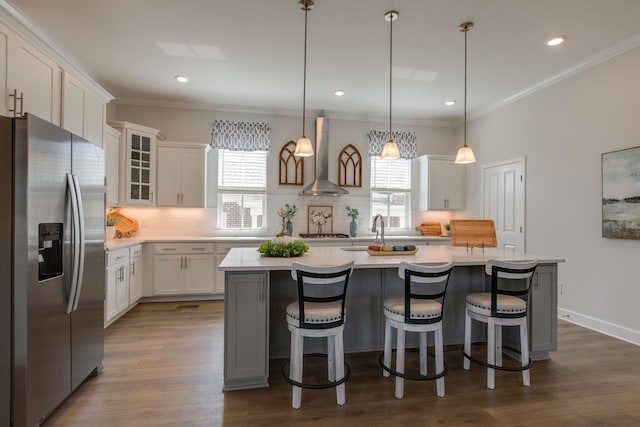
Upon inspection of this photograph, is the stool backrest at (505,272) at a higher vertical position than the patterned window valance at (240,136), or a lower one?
lower

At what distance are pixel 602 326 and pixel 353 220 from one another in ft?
11.2

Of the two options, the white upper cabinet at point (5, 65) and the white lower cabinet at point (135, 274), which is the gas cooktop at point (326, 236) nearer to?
the white lower cabinet at point (135, 274)

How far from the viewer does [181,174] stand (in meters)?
4.92

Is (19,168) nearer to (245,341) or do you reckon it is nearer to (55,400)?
(55,400)

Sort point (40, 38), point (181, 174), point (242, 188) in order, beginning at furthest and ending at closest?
point (242, 188), point (181, 174), point (40, 38)

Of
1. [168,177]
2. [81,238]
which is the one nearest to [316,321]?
[81,238]

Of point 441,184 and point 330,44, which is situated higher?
point 330,44

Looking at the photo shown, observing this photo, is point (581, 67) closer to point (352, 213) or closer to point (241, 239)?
point (352, 213)

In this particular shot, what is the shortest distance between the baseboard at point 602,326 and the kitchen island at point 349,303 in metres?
1.11

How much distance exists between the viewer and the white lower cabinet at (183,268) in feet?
15.1

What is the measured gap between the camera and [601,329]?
357cm

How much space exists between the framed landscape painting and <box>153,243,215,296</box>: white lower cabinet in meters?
4.80

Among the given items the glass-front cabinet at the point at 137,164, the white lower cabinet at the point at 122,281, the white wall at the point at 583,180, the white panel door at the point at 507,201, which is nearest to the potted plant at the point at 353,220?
the white panel door at the point at 507,201

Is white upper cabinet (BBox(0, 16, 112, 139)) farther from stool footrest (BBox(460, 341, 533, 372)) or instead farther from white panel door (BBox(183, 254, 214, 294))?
stool footrest (BBox(460, 341, 533, 372))
